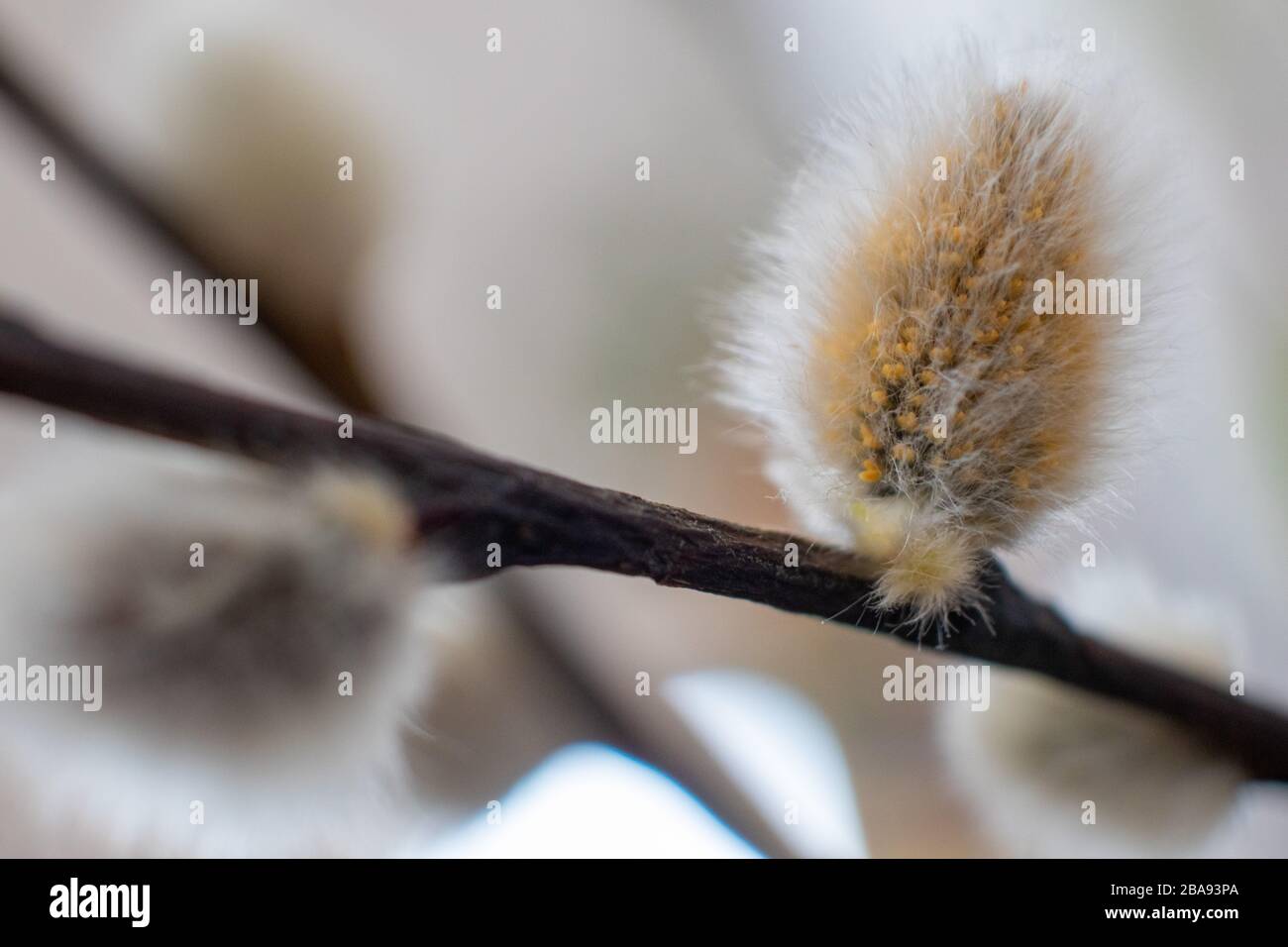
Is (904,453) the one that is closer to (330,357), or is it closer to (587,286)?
(330,357)

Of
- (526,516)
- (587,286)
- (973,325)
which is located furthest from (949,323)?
(587,286)

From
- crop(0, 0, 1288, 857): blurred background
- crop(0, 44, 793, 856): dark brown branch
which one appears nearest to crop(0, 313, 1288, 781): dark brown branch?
crop(0, 0, 1288, 857): blurred background

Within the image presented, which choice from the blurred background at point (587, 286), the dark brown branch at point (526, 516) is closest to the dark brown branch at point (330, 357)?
the blurred background at point (587, 286)

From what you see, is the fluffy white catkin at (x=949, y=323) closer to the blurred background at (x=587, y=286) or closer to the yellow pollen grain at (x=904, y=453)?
the yellow pollen grain at (x=904, y=453)

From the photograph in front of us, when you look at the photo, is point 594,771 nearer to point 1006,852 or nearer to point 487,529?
point 1006,852
